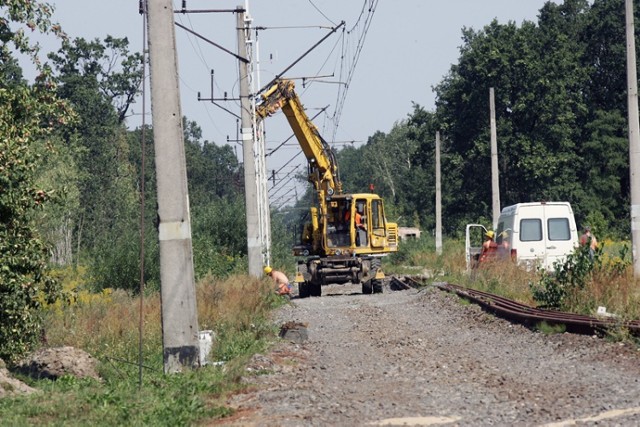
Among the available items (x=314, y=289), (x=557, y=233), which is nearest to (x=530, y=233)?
(x=557, y=233)

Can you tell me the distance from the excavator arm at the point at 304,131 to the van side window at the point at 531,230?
8.91 metres

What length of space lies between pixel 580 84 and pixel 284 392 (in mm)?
68965

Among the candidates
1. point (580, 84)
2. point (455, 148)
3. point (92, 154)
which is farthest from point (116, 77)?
point (580, 84)

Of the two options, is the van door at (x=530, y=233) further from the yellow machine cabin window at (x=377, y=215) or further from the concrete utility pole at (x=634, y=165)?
the yellow machine cabin window at (x=377, y=215)

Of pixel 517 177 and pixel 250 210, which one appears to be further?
pixel 517 177

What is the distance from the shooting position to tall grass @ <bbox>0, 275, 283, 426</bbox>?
10914mm

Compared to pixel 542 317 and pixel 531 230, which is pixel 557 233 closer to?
pixel 531 230

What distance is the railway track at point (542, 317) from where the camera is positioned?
49.9 ft

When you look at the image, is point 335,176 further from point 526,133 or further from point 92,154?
point 92,154

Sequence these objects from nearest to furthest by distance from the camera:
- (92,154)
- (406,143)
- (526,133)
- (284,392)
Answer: (284,392), (526,133), (92,154), (406,143)

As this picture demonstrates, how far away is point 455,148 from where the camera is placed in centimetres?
7644

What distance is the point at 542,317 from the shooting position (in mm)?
17672

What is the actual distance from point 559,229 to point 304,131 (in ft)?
34.9

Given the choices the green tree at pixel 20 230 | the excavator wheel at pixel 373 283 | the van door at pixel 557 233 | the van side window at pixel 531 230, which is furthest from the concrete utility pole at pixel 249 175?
the green tree at pixel 20 230
